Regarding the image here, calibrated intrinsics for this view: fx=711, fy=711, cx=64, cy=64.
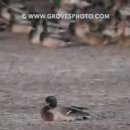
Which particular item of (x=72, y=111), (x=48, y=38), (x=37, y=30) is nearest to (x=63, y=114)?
(x=72, y=111)

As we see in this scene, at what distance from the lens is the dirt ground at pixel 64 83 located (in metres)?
6.49

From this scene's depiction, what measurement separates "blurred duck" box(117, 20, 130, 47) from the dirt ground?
9.6 inches

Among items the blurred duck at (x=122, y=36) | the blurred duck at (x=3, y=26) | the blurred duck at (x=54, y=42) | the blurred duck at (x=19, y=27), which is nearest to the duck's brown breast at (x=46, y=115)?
the blurred duck at (x=54, y=42)

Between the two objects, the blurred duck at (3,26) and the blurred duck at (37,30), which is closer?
the blurred duck at (37,30)

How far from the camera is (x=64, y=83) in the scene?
816cm

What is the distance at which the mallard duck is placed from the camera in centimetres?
635

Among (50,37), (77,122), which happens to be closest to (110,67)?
(50,37)

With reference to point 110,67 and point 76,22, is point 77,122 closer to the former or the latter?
point 110,67

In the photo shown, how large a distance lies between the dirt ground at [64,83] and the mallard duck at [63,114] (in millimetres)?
58

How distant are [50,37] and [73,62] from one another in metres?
1.45

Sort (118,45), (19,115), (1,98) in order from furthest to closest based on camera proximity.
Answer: (118,45) < (1,98) < (19,115)

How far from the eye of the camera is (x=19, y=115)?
22.0 ft

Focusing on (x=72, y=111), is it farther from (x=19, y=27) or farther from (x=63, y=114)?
(x=19, y=27)

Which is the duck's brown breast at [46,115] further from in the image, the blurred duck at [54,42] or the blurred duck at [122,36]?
the blurred duck at [122,36]
